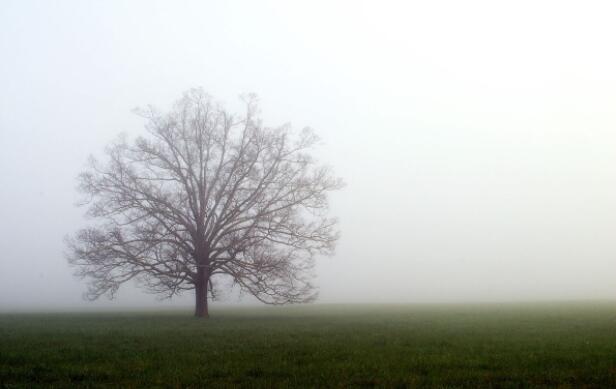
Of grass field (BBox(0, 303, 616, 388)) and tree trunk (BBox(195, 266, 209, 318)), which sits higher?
tree trunk (BBox(195, 266, 209, 318))

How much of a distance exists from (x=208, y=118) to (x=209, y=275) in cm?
1027

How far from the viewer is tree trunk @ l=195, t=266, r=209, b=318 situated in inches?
1230

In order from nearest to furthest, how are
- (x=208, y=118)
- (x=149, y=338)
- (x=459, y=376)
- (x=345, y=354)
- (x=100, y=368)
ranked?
(x=459, y=376)
(x=100, y=368)
(x=345, y=354)
(x=149, y=338)
(x=208, y=118)

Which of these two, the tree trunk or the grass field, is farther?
the tree trunk

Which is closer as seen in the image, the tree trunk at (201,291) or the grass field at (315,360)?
the grass field at (315,360)

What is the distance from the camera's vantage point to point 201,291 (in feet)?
104

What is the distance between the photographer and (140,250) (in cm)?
3006

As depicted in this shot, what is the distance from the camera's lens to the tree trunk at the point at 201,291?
103ft

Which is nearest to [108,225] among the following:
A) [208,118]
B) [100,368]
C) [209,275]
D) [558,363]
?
[209,275]

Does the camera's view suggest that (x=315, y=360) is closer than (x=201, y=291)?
Yes

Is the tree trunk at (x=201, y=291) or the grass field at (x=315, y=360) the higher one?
the tree trunk at (x=201, y=291)

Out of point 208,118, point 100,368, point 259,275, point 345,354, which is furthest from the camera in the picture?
point 208,118

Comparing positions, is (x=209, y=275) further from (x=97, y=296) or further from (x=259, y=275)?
(x=97, y=296)

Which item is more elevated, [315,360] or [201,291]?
[201,291]
